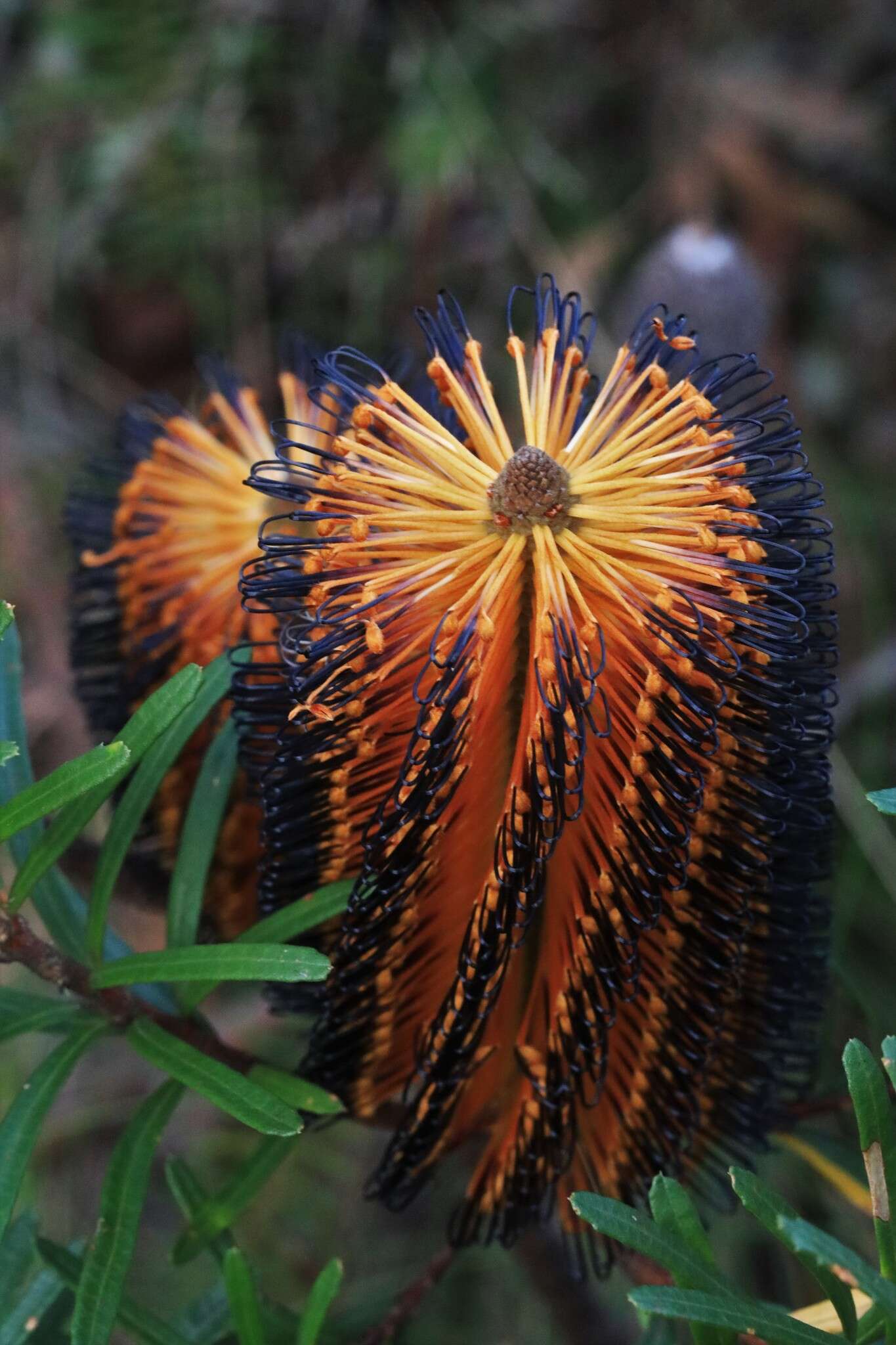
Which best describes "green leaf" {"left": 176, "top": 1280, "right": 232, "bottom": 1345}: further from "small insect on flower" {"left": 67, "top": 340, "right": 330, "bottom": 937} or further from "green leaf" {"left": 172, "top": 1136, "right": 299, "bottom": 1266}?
"small insect on flower" {"left": 67, "top": 340, "right": 330, "bottom": 937}

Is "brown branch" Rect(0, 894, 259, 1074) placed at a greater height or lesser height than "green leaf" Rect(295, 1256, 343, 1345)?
greater

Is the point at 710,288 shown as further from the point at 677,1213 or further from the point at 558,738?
the point at 677,1213

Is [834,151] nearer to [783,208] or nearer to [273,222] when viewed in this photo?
[783,208]

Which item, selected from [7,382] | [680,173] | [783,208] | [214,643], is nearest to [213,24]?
[7,382]

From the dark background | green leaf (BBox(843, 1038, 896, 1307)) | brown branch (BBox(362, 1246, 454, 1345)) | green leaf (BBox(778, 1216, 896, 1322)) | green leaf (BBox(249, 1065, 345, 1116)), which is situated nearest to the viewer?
green leaf (BBox(778, 1216, 896, 1322))

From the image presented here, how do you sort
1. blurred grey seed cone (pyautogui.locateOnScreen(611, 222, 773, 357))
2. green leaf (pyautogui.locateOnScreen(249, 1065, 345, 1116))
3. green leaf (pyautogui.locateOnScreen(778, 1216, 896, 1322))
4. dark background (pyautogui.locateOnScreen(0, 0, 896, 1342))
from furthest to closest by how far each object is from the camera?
dark background (pyautogui.locateOnScreen(0, 0, 896, 1342)) < blurred grey seed cone (pyautogui.locateOnScreen(611, 222, 773, 357)) < green leaf (pyautogui.locateOnScreen(249, 1065, 345, 1116)) < green leaf (pyautogui.locateOnScreen(778, 1216, 896, 1322))

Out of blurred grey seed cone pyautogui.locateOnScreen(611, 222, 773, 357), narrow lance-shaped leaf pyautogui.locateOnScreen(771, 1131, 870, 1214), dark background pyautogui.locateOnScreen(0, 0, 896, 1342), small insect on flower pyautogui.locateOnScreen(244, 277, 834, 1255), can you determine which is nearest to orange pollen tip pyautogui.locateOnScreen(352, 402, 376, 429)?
small insect on flower pyautogui.locateOnScreen(244, 277, 834, 1255)
